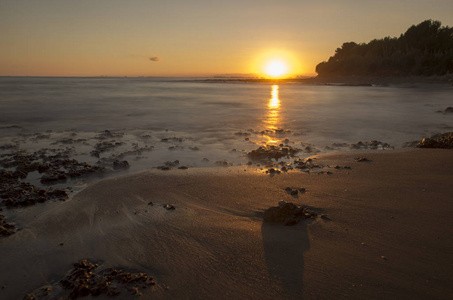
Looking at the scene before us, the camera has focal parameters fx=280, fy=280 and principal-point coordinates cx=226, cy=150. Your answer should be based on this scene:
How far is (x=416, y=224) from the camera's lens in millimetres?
2760

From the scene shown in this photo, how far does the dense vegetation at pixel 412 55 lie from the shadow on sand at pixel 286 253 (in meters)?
46.2

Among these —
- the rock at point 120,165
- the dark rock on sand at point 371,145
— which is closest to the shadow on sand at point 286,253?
the rock at point 120,165

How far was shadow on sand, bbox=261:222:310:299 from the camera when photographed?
2064 millimetres

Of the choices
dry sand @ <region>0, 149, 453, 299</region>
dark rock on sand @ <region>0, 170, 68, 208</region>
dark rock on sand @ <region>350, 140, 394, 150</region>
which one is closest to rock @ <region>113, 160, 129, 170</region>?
dry sand @ <region>0, 149, 453, 299</region>

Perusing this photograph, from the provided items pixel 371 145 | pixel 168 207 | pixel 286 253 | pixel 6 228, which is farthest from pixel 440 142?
pixel 6 228

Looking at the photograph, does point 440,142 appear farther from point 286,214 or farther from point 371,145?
point 286,214

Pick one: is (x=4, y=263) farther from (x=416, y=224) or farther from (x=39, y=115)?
(x=39, y=115)

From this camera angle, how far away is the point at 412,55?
45.6 metres

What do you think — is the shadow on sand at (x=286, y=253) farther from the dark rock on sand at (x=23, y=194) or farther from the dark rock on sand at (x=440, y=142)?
the dark rock on sand at (x=440, y=142)

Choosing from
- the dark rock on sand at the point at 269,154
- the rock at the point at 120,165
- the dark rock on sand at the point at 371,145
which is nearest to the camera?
the rock at the point at 120,165

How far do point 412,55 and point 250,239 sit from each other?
54.8m

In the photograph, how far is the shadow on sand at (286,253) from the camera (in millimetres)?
2064

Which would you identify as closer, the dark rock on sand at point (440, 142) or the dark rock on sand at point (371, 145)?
the dark rock on sand at point (440, 142)

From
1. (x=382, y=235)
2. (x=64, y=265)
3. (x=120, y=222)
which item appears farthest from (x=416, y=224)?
(x=64, y=265)
